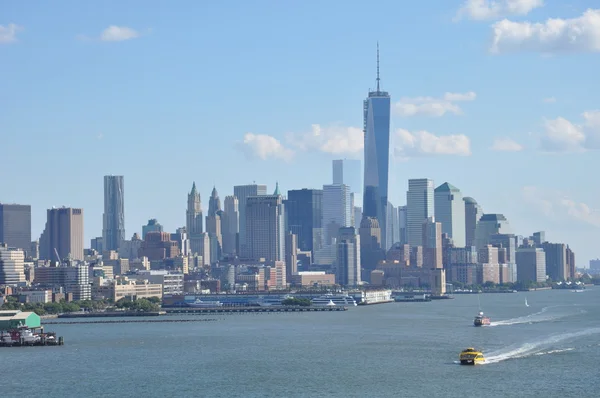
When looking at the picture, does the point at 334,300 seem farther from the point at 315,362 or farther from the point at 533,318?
the point at 315,362

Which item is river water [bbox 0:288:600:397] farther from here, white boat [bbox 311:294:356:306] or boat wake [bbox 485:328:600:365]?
white boat [bbox 311:294:356:306]

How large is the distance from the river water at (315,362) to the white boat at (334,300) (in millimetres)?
61696

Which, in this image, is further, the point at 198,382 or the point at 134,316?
the point at 134,316

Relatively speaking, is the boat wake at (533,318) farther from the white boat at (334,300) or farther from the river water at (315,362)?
the white boat at (334,300)

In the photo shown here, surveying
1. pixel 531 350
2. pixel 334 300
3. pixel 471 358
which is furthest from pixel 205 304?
pixel 471 358

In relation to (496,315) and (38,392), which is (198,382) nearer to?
(38,392)

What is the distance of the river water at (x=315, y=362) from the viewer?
69.2m

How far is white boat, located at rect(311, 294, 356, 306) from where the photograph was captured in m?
189

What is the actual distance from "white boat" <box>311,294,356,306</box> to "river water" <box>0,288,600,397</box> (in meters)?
61.7

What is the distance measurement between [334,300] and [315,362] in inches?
4244

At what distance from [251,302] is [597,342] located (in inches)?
4014

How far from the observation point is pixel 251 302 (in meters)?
192

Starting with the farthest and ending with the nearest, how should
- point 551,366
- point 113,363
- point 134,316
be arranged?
point 134,316 → point 113,363 → point 551,366

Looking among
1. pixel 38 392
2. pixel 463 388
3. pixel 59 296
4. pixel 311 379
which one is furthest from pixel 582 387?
pixel 59 296
